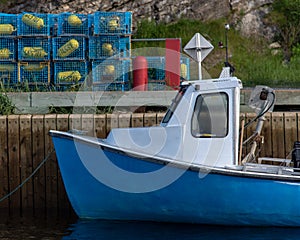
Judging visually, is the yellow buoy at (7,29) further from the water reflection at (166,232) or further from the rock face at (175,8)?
the rock face at (175,8)

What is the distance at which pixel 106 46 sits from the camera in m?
16.0

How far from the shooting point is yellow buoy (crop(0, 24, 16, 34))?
1608 cm

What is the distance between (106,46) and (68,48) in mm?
795

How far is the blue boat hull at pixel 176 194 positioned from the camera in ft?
35.1

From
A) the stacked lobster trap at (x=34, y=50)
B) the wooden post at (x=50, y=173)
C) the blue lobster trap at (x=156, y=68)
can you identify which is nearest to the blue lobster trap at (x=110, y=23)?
the blue lobster trap at (x=156, y=68)

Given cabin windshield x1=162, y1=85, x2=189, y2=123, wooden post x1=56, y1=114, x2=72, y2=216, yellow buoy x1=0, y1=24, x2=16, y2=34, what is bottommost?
wooden post x1=56, y1=114, x2=72, y2=216

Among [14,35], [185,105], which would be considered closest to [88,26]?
[14,35]

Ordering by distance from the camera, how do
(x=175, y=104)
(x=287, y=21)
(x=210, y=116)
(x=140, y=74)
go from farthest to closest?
(x=287, y=21)
(x=140, y=74)
(x=175, y=104)
(x=210, y=116)

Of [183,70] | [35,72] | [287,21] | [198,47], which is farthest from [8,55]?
[287,21]

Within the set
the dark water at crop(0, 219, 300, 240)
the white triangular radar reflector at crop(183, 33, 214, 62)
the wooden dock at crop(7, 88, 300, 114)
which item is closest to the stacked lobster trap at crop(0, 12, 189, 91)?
the wooden dock at crop(7, 88, 300, 114)

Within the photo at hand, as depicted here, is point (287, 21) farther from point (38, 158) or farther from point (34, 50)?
point (38, 158)

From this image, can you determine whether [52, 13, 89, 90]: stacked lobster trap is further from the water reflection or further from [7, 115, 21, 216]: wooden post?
the water reflection

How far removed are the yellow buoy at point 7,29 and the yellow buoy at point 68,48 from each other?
3.63ft

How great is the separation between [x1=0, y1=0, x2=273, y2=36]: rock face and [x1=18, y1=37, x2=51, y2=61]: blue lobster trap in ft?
27.6
